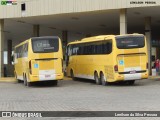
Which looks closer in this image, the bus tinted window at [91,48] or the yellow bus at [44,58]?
the bus tinted window at [91,48]

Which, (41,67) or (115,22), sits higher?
(115,22)

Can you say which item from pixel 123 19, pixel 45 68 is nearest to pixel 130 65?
pixel 45 68

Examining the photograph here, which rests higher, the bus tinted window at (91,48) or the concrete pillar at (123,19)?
the concrete pillar at (123,19)

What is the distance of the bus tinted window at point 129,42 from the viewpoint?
24.6 m

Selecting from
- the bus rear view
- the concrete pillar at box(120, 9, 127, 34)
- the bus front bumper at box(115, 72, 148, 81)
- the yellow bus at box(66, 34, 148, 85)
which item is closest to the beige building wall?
the concrete pillar at box(120, 9, 127, 34)

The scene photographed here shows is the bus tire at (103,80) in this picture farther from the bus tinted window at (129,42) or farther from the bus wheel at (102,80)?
the bus tinted window at (129,42)

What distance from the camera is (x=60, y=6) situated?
33375mm

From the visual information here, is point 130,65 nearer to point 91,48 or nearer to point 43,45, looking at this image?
point 91,48

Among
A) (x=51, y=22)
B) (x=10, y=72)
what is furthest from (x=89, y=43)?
(x=10, y=72)

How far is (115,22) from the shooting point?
41688 millimetres

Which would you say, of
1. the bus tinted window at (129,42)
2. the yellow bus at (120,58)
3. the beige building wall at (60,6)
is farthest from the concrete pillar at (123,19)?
the bus tinted window at (129,42)

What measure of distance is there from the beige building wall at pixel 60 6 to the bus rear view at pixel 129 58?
6.07 m

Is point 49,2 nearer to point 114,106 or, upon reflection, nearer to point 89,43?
point 89,43

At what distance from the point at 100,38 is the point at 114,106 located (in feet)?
41.1
